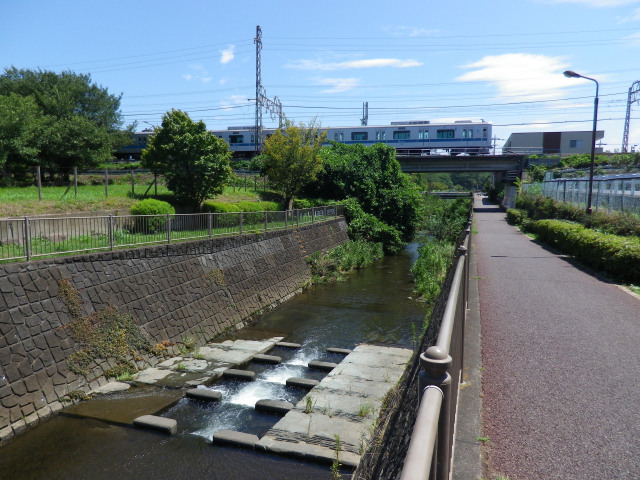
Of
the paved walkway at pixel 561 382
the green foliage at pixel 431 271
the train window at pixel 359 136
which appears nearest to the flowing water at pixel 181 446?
the paved walkway at pixel 561 382

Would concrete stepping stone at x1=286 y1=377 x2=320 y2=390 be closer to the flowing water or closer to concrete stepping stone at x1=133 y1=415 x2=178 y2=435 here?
the flowing water

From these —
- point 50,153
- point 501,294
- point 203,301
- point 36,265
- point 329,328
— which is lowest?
point 329,328

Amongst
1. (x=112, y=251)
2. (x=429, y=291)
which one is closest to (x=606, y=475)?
(x=112, y=251)

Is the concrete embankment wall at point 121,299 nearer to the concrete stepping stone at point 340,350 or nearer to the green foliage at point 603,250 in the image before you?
the concrete stepping stone at point 340,350

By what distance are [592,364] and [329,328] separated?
8.22 meters

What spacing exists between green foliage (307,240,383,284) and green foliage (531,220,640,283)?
358 inches

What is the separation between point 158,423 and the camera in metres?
6.98

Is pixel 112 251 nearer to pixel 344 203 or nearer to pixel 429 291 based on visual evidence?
pixel 429 291

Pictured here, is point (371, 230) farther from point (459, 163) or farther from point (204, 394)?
point (204, 394)

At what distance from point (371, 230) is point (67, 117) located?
23.0 metres

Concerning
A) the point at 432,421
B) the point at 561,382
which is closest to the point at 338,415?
the point at 561,382

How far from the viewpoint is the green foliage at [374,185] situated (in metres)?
30.5

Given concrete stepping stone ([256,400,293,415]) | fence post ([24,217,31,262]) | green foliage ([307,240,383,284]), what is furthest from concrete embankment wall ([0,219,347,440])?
concrete stepping stone ([256,400,293,415])

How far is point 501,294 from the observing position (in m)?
9.66
